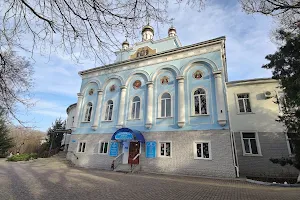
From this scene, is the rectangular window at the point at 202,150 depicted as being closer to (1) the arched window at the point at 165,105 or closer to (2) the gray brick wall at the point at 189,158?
(2) the gray brick wall at the point at 189,158

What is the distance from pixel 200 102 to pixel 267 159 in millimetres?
6724

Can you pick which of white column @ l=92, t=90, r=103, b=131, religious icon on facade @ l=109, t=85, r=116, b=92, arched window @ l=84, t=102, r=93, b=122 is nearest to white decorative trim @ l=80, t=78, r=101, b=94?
white column @ l=92, t=90, r=103, b=131

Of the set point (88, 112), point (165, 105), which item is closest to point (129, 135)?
point (165, 105)

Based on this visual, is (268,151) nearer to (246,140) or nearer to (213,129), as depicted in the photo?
(246,140)

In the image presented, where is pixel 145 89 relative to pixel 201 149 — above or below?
above

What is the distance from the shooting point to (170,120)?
14.8 m

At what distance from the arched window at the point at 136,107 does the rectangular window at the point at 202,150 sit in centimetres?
617

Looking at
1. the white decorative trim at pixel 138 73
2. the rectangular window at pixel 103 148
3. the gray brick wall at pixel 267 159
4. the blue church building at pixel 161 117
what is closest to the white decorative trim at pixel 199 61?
the blue church building at pixel 161 117

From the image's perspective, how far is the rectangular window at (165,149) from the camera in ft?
46.0

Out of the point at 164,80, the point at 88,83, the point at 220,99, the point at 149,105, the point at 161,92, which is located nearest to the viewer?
the point at 220,99

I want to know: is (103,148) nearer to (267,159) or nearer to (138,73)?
(138,73)

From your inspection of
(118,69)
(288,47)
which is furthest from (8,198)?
(118,69)

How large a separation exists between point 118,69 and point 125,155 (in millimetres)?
9611

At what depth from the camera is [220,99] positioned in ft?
44.1
